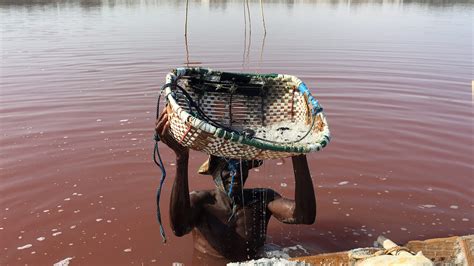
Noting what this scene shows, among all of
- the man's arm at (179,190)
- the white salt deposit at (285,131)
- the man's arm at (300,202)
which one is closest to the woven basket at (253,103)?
the white salt deposit at (285,131)

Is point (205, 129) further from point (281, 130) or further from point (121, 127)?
point (121, 127)

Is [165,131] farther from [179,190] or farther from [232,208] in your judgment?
[232,208]

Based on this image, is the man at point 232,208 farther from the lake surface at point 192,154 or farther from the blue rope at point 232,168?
the lake surface at point 192,154

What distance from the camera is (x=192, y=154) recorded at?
5.20 m

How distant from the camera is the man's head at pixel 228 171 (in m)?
2.63

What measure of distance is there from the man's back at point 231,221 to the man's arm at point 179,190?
0.11 m

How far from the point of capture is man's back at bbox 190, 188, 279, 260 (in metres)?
2.83

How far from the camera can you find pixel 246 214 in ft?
9.33

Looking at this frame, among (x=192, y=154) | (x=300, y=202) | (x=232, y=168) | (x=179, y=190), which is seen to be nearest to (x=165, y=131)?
(x=179, y=190)

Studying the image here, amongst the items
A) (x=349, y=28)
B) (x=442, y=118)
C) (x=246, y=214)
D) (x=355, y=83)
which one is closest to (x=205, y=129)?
(x=246, y=214)

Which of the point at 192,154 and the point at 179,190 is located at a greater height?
the point at 179,190

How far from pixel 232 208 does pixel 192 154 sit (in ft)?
8.00

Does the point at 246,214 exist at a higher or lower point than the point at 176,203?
lower

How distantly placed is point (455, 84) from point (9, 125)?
24.9 feet
